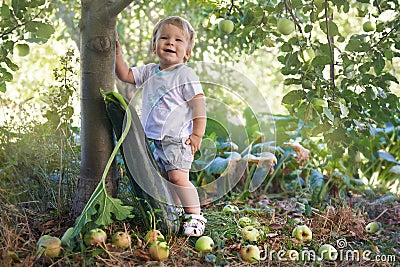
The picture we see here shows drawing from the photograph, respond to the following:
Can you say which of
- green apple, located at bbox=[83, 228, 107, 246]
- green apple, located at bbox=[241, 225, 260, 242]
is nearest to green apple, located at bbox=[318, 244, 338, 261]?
green apple, located at bbox=[241, 225, 260, 242]

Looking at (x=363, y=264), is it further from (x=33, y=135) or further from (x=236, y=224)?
(x=33, y=135)

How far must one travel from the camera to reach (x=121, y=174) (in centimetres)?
216

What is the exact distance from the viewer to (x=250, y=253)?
1.76 metres

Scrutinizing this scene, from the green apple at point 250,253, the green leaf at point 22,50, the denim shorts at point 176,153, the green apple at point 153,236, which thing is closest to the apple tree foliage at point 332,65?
the denim shorts at point 176,153

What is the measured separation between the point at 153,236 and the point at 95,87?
0.55 meters

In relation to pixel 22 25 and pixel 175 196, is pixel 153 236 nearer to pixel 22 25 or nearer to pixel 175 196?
pixel 175 196

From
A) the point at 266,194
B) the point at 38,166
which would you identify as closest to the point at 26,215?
the point at 38,166

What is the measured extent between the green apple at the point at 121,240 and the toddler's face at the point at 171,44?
2.20 feet

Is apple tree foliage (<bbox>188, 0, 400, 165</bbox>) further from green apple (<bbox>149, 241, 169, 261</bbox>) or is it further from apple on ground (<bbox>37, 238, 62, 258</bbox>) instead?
apple on ground (<bbox>37, 238, 62, 258</bbox>)

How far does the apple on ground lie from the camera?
1.62 meters

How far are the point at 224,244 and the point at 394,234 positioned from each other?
80 centimetres

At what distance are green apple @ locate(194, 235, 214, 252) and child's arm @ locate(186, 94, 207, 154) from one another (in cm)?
34

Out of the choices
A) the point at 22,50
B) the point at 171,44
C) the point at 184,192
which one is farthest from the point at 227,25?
the point at 22,50

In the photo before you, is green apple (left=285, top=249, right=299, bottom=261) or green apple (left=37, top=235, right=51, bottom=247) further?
green apple (left=285, top=249, right=299, bottom=261)
